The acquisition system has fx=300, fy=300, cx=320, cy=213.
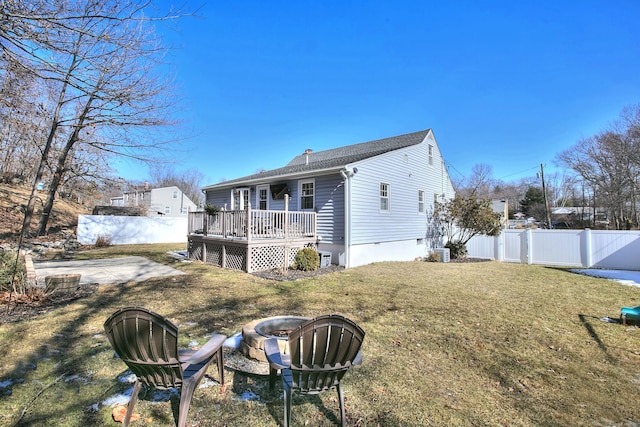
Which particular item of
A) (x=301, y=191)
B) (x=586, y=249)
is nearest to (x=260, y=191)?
(x=301, y=191)

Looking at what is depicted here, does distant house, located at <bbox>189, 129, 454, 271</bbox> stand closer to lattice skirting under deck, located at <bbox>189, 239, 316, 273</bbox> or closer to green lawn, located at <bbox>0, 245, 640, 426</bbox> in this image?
lattice skirting under deck, located at <bbox>189, 239, 316, 273</bbox>

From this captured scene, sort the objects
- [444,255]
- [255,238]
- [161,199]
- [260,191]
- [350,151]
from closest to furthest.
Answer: [255,238]
[260,191]
[444,255]
[350,151]
[161,199]

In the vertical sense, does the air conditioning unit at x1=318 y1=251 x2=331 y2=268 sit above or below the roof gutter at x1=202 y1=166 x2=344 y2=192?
below

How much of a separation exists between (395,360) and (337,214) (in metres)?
7.73

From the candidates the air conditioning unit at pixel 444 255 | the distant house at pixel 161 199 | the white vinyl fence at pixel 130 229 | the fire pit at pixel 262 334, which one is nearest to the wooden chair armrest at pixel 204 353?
the fire pit at pixel 262 334

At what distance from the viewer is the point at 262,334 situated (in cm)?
364

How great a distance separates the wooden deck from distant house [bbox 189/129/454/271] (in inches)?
1.3

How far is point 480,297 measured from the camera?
6984mm

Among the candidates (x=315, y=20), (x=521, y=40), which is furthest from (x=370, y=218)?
(x=521, y=40)

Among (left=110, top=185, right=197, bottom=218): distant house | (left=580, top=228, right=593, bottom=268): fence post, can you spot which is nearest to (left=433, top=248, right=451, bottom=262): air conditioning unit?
(left=580, top=228, right=593, bottom=268): fence post

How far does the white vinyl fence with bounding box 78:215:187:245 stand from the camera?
1755 cm

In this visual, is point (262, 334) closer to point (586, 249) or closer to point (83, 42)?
point (83, 42)

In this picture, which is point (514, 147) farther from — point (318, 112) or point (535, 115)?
point (318, 112)

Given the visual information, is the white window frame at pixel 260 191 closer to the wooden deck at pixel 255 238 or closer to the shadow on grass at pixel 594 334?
the wooden deck at pixel 255 238
